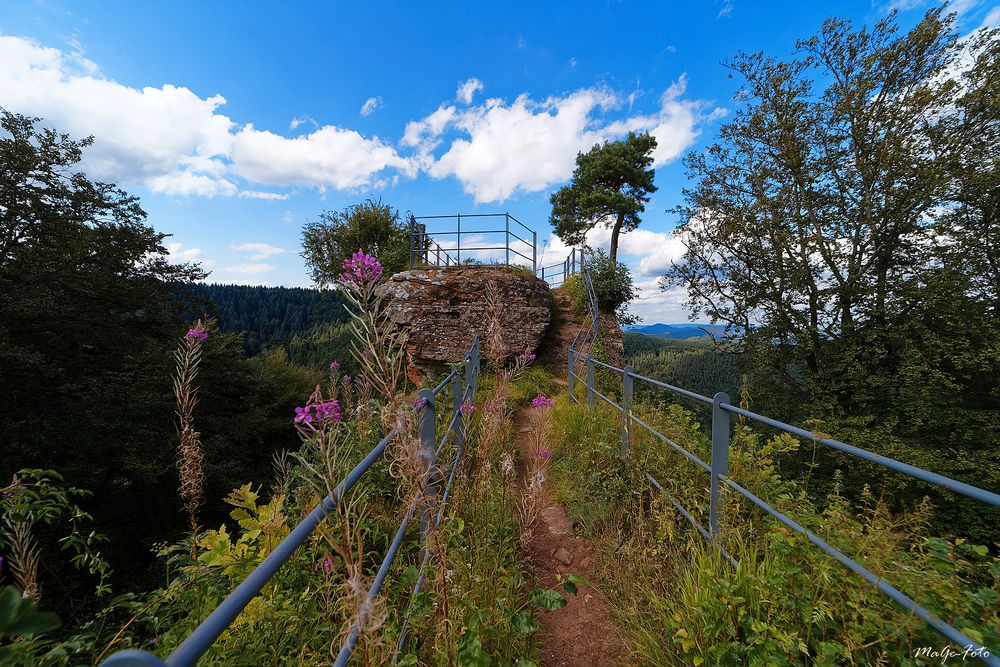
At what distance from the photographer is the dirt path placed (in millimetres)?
2229

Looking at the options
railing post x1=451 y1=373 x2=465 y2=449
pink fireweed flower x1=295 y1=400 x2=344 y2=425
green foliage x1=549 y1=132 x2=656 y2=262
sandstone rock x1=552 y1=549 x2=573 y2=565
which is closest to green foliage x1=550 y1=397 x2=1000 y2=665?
sandstone rock x1=552 y1=549 x2=573 y2=565

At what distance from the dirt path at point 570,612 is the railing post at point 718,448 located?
0.93m

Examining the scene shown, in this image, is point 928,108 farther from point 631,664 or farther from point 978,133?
point 631,664

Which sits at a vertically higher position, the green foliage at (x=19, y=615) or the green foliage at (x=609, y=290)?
the green foliage at (x=609, y=290)

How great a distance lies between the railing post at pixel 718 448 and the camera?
96.9 inches

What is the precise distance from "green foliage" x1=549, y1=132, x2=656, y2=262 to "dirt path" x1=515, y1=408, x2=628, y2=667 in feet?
60.6

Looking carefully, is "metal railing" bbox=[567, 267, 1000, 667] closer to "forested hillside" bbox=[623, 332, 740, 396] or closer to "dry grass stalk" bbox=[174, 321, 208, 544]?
"dry grass stalk" bbox=[174, 321, 208, 544]

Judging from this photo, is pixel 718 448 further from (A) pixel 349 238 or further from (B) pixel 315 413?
(A) pixel 349 238

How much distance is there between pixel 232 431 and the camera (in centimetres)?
1472

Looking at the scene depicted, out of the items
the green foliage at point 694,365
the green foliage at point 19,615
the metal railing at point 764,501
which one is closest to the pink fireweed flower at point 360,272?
the green foliage at point 19,615

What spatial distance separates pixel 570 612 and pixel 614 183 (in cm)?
2252

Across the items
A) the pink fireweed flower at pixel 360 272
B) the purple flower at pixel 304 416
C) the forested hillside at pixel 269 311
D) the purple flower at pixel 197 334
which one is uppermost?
the forested hillside at pixel 269 311

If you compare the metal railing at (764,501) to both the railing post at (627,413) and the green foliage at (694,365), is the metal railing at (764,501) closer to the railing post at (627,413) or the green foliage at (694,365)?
the railing post at (627,413)

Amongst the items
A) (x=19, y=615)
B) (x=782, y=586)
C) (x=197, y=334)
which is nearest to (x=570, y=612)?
(x=782, y=586)
